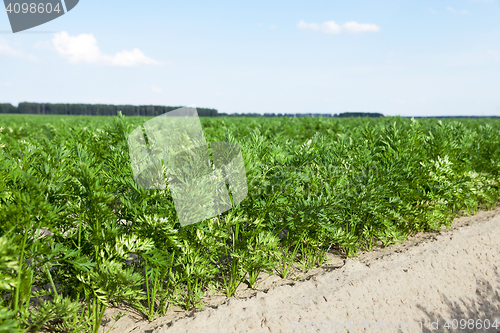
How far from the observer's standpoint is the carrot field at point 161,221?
2.13m

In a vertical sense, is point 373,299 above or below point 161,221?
below

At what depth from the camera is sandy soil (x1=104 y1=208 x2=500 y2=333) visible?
2.84 meters

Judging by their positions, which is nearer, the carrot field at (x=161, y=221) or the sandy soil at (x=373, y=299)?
the carrot field at (x=161, y=221)

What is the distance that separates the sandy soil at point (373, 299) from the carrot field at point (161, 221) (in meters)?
0.21

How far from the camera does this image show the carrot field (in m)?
2.13

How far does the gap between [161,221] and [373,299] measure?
2506 millimetres

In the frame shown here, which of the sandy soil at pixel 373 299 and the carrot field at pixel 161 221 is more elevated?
the carrot field at pixel 161 221

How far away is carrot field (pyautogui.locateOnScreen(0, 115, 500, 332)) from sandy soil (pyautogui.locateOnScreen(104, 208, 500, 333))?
0.21 m

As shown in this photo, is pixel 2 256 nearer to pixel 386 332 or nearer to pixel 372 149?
pixel 386 332

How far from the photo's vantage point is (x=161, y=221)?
2299 millimetres

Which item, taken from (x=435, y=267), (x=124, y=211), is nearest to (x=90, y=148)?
(x=124, y=211)

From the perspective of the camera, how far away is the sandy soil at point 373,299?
2.84 meters

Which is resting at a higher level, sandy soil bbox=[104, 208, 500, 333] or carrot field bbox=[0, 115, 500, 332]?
carrot field bbox=[0, 115, 500, 332]

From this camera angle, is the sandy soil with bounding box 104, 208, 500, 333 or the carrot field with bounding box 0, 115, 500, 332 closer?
the carrot field with bounding box 0, 115, 500, 332
